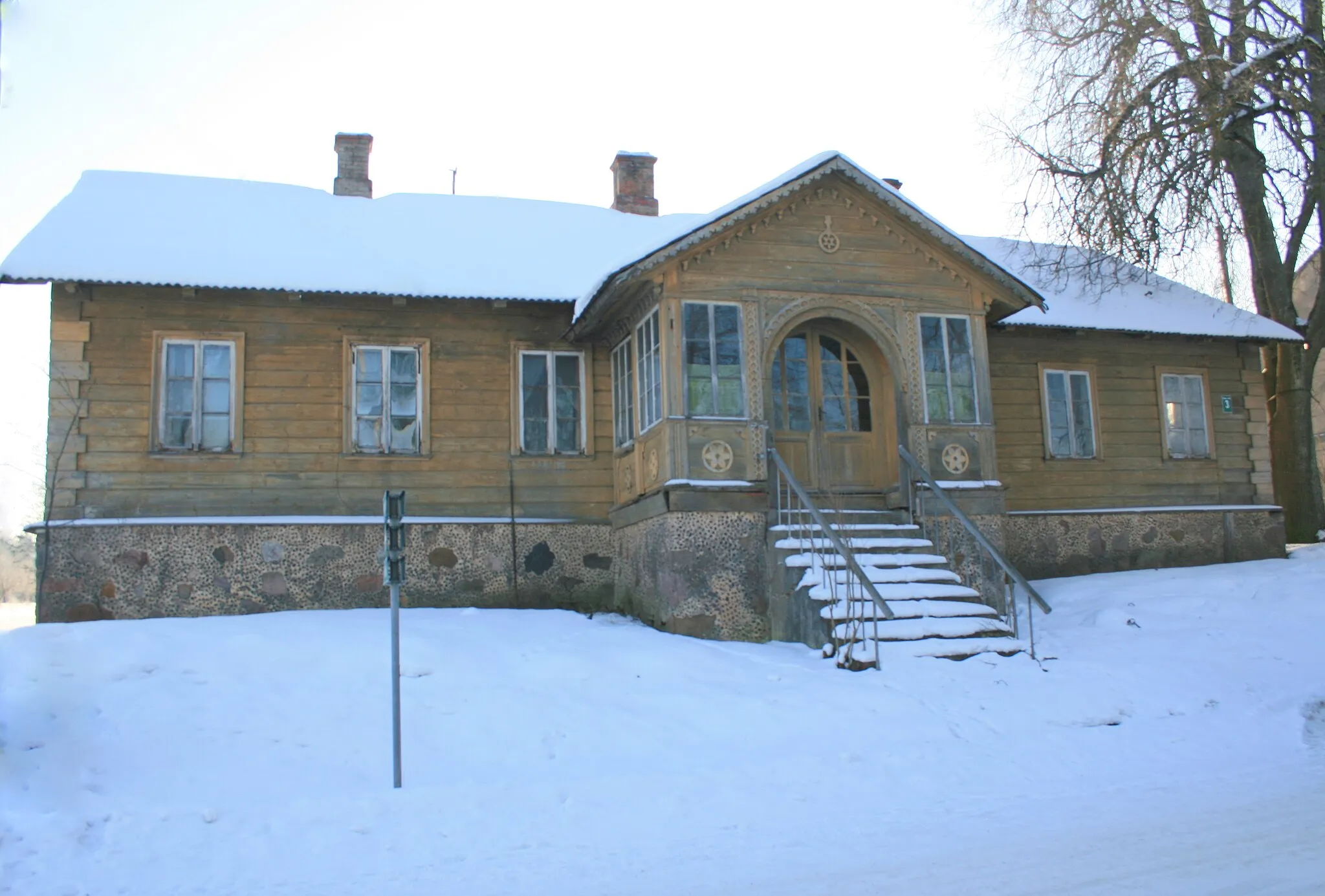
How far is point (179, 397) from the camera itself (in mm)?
13008

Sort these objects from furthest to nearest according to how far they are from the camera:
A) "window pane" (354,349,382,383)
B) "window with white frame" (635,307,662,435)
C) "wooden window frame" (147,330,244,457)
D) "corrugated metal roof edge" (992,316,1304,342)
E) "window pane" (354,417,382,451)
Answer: "corrugated metal roof edge" (992,316,1304,342) < "window pane" (354,349,382,383) < "window pane" (354,417,382,451) < "wooden window frame" (147,330,244,457) < "window with white frame" (635,307,662,435)

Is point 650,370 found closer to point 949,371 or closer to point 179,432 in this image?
point 949,371

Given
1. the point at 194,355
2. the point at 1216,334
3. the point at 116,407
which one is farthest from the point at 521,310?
the point at 1216,334

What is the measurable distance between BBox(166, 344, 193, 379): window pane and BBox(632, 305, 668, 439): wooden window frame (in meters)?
5.35

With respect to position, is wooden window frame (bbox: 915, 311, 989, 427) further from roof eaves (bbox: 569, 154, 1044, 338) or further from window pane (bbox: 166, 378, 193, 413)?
window pane (bbox: 166, 378, 193, 413)

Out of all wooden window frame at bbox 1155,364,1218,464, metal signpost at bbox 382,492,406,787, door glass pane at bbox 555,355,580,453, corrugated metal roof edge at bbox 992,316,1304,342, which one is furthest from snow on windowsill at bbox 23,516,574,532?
wooden window frame at bbox 1155,364,1218,464

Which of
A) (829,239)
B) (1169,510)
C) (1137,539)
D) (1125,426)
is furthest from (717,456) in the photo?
(1169,510)

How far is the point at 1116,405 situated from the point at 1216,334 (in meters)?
1.86

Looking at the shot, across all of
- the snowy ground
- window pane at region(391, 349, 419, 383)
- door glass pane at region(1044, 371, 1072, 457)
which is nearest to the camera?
the snowy ground

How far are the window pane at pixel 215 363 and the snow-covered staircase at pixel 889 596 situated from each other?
692 cm

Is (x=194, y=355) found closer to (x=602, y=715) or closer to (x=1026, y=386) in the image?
(x=602, y=715)

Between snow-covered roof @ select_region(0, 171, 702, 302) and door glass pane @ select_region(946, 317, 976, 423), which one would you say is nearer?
snow-covered roof @ select_region(0, 171, 702, 302)

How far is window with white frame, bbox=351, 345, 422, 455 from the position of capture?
1348cm

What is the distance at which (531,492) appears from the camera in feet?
45.1
